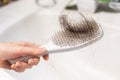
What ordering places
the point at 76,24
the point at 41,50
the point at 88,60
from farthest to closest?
1. the point at 88,60
2. the point at 76,24
3. the point at 41,50

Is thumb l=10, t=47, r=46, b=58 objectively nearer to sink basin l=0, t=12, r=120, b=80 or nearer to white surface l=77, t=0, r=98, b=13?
sink basin l=0, t=12, r=120, b=80

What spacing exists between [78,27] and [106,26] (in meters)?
0.16

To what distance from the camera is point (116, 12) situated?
650 mm

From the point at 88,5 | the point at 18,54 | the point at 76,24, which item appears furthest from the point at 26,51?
the point at 88,5

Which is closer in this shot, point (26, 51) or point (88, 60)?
point (26, 51)

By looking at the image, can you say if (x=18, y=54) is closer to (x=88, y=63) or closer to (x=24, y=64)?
(x=24, y=64)

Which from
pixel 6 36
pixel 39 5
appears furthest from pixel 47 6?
pixel 6 36

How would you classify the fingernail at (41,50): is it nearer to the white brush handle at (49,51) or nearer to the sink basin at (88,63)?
the white brush handle at (49,51)

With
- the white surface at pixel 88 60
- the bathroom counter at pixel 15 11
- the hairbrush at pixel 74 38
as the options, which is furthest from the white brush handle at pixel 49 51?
the bathroom counter at pixel 15 11

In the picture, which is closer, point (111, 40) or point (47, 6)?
point (111, 40)

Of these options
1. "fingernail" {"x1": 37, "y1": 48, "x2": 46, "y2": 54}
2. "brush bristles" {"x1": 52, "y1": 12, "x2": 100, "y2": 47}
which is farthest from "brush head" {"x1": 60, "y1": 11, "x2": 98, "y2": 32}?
"fingernail" {"x1": 37, "y1": 48, "x2": 46, "y2": 54}

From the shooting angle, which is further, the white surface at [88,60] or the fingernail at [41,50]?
the white surface at [88,60]

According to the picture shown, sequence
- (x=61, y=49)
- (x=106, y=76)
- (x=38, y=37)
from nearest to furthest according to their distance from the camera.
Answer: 1. (x=61, y=49)
2. (x=106, y=76)
3. (x=38, y=37)

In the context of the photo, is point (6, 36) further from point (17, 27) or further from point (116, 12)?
point (116, 12)
